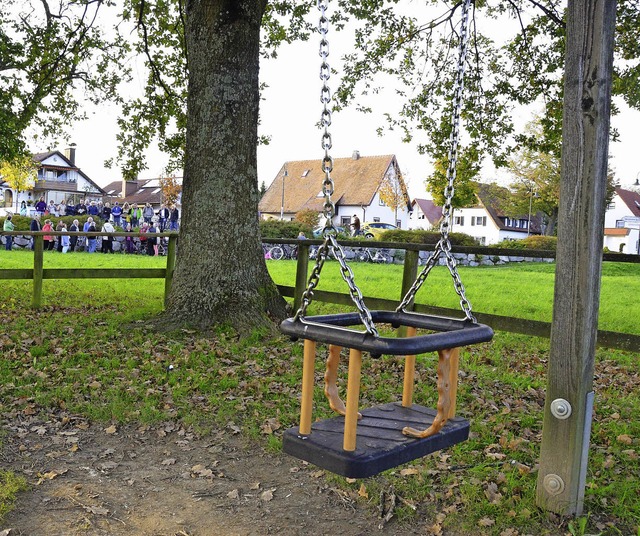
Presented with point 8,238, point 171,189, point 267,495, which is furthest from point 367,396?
point 171,189

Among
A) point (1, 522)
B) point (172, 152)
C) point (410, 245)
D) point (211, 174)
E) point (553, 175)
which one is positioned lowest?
point (1, 522)

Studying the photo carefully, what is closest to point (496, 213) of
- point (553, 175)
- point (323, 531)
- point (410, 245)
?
point (553, 175)

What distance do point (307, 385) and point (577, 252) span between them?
182cm

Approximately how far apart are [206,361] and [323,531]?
10.2ft

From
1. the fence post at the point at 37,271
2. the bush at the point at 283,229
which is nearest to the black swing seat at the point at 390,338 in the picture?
the fence post at the point at 37,271

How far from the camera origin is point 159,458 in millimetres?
4383

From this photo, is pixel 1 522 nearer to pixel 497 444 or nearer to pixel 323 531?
pixel 323 531

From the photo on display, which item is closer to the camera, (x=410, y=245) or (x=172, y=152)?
(x=410, y=245)

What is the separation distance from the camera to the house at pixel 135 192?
226 ft

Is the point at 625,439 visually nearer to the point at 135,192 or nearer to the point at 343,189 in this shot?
the point at 343,189

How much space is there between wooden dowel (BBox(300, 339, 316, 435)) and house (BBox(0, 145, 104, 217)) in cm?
6601

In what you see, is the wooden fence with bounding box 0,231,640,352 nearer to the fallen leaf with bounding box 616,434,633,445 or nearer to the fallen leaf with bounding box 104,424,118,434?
the fallen leaf with bounding box 616,434,633,445

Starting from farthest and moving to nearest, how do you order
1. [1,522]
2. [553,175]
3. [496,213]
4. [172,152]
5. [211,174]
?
[496,213]
[553,175]
[172,152]
[211,174]
[1,522]

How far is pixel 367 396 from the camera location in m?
5.48
